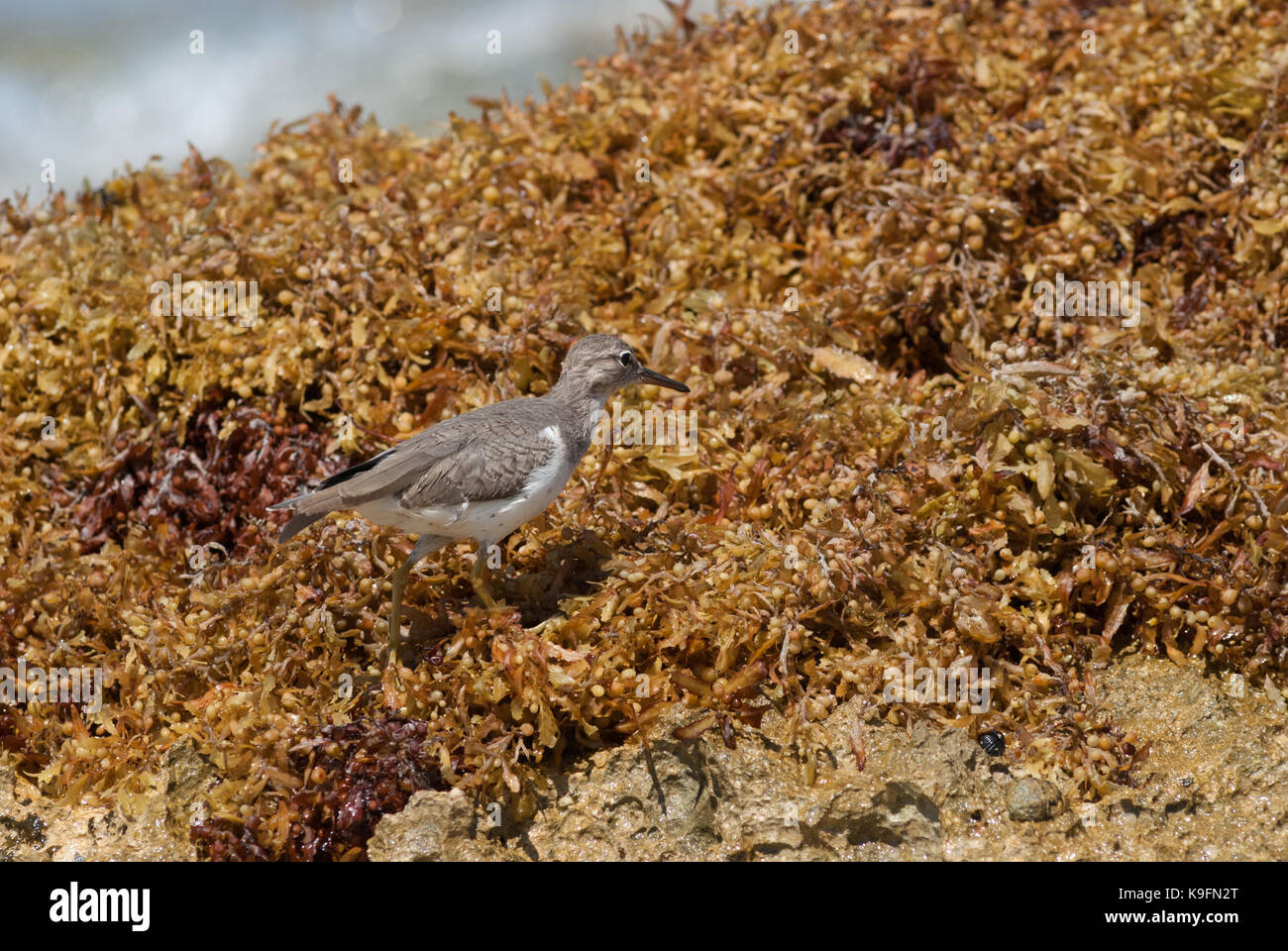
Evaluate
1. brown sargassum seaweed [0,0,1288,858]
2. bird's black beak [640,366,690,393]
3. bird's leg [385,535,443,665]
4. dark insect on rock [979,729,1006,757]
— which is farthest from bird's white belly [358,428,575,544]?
dark insect on rock [979,729,1006,757]

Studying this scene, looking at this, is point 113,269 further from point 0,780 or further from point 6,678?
point 0,780

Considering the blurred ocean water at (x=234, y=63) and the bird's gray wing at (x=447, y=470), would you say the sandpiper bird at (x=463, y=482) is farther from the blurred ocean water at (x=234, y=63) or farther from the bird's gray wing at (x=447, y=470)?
the blurred ocean water at (x=234, y=63)

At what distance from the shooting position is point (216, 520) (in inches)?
293

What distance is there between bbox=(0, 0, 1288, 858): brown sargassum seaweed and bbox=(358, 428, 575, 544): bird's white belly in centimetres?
51

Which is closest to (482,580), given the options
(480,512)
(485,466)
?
(480,512)

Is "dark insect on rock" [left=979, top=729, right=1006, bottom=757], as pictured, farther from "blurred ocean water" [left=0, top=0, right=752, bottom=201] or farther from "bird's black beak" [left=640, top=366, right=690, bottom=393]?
"blurred ocean water" [left=0, top=0, right=752, bottom=201]

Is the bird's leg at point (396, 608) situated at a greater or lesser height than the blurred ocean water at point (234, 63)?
lesser

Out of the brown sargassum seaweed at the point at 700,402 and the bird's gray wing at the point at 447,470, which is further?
the bird's gray wing at the point at 447,470

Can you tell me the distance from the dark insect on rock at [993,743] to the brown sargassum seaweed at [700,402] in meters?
0.05

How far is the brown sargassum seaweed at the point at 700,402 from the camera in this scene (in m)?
5.79

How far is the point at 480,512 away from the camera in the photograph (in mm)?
6000

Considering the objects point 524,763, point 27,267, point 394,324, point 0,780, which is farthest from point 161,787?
point 27,267

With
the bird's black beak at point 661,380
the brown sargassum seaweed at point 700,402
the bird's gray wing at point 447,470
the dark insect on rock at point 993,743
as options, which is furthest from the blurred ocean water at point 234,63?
the dark insect on rock at point 993,743

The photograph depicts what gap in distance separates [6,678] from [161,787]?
1.42 m
